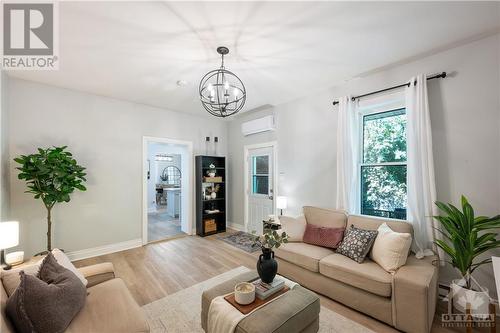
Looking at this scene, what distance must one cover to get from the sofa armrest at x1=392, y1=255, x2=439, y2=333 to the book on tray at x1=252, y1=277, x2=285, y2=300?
1.09m

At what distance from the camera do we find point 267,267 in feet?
6.17

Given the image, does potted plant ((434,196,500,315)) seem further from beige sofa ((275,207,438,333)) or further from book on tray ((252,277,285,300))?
book on tray ((252,277,285,300))

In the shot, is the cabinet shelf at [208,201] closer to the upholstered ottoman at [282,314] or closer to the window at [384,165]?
the upholstered ottoman at [282,314]

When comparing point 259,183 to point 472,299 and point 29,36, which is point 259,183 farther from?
point 29,36

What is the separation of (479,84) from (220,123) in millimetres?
4759

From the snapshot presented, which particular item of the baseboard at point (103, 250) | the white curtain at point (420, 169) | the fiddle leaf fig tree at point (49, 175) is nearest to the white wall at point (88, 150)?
the baseboard at point (103, 250)

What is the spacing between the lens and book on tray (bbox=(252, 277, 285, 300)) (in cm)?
176

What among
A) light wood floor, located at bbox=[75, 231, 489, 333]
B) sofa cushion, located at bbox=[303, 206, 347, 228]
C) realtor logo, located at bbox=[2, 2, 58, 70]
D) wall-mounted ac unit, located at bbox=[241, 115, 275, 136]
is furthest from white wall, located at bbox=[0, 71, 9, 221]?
sofa cushion, located at bbox=[303, 206, 347, 228]

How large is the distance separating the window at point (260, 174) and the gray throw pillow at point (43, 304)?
3.72 m

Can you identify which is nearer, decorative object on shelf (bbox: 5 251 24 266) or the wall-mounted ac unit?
decorative object on shelf (bbox: 5 251 24 266)

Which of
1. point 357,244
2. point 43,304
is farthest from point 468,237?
point 43,304

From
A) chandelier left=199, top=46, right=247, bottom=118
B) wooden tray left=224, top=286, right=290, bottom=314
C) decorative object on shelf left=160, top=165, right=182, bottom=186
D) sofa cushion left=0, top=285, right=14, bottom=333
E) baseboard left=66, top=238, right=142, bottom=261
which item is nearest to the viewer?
sofa cushion left=0, top=285, right=14, bottom=333

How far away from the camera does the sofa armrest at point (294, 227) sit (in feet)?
10.2

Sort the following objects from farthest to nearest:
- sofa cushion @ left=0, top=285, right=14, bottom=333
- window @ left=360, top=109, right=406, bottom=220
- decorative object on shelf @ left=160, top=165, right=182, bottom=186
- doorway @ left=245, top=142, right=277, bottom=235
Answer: decorative object on shelf @ left=160, top=165, right=182, bottom=186 → doorway @ left=245, top=142, right=277, bottom=235 → window @ left=360, top=109, right=406, bottom=220 → sofa cushion @ left=0, top=285, right=14, bottom=333
